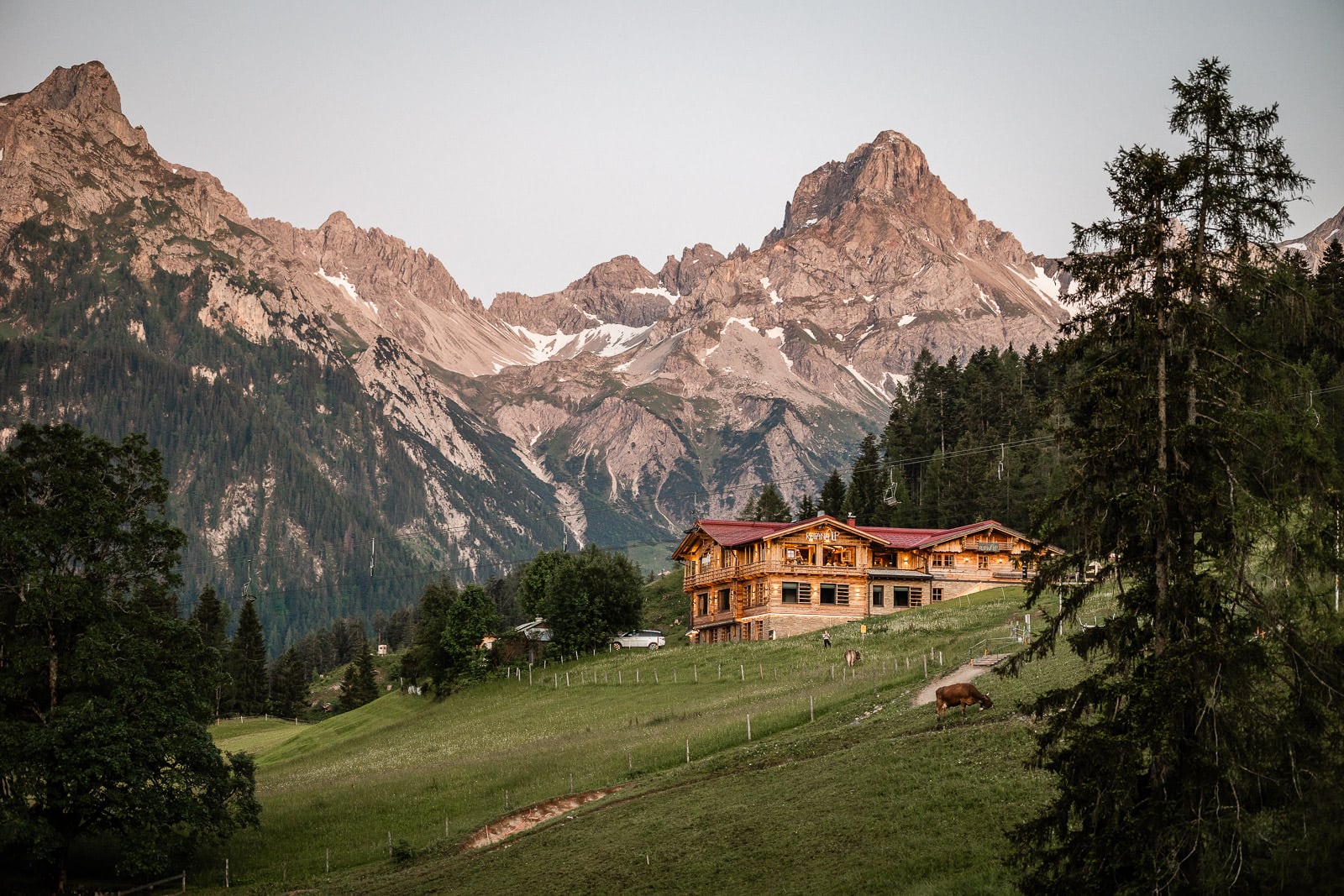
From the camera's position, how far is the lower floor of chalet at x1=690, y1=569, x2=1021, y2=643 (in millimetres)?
95125

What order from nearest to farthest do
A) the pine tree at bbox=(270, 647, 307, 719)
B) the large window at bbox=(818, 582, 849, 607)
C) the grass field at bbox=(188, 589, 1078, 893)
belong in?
the grass field at bbox=(188, 589, 1078, 893)
the large window at bbox=(818, 582, 849, 607)
the pine tree at bbox=(270, 647, 307, 719)

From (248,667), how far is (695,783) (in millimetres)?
108645

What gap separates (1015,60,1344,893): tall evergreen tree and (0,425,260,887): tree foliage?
3302cm

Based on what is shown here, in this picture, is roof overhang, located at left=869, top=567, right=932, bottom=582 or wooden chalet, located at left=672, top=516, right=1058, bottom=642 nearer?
wooden chalet, located at left=672, top=516, right=1058, bottom=642

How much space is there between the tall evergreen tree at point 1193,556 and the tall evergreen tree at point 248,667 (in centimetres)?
12097

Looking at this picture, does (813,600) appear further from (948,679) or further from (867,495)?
(867,495)

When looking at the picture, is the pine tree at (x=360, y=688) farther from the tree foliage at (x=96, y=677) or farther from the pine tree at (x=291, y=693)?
the tree foliage at (x=96, y=677)

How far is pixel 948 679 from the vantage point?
177 ft

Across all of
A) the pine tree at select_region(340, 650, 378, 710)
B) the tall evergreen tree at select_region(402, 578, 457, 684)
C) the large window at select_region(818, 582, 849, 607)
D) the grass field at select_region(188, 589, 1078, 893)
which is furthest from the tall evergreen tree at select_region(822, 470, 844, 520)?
the grass field at select_region(188, 589, 1078, 893)

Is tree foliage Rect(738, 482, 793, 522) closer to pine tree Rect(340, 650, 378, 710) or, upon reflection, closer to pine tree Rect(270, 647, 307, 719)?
pine tree Rect(340, 650, 378, 710)

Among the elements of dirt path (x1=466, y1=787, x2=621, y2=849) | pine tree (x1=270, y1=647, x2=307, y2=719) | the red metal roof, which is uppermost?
the red metal roof

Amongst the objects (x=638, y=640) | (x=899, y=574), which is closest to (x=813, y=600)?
(x=899, y=574)

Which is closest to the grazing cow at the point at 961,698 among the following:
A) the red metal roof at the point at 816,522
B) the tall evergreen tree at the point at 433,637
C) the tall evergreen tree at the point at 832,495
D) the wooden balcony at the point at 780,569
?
the wooden balcony at the point at 780,569

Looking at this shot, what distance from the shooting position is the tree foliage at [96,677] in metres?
43.2
